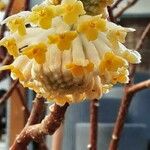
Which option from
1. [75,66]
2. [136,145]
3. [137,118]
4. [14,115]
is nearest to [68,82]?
[75,66]

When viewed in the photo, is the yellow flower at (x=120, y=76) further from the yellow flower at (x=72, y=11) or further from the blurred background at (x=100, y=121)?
the blurred background at (x=100, y=121)

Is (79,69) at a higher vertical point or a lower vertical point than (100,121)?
higher

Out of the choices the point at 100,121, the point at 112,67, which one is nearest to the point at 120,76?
the point at 112,67

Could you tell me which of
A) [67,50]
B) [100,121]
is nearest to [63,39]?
[67,50]

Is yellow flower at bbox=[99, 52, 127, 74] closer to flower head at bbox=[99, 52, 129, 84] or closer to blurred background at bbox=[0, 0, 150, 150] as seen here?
flower head at bbox=[99, 52, 129, 84]

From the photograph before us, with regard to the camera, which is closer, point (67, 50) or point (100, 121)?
point (67, 50)

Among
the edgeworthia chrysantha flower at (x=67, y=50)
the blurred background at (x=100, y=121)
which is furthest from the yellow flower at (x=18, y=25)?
the blurred background at (x=100, y=121)

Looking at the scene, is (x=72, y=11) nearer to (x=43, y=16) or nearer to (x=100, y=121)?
(x=43, y=16)

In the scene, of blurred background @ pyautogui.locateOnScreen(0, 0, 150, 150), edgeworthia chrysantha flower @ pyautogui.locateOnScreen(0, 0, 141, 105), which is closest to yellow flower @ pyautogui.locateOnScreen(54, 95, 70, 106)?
edgeworthia chrysantha flower @ pyautogui.locateOnScreen(0, 0, 141, 105)
